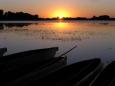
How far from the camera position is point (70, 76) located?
7977 mm

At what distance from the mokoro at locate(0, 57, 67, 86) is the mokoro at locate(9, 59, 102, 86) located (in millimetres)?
64

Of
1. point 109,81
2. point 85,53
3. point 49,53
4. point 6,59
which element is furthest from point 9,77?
point 85,53

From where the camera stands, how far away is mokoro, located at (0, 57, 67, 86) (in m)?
7.98

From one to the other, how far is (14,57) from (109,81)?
15.5ft

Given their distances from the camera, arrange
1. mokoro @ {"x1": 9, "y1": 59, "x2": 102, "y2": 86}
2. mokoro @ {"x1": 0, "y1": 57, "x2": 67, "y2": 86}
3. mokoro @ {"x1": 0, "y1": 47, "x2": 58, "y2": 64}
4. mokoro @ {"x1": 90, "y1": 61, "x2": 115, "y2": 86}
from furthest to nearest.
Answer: mokoro @ {"x1": 0, "y1": 47, "x2": 58, "y2": 64}, mokoro @ {"x1": 0, "y1": 57, "x2": 67, "y2": 86}, mokoro @ {"x1": 9, "y1": 59, "x2": 102, "y2": 86}, mokoro @ {"x1": 90, "y1": 61, "x2": 115, "y2": 86}

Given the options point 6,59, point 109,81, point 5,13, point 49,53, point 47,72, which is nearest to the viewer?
point 109,81

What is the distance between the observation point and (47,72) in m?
9.46

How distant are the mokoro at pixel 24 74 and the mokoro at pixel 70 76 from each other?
0.06m

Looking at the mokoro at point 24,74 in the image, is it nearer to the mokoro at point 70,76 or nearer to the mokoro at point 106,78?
the mokoro at point 70,76

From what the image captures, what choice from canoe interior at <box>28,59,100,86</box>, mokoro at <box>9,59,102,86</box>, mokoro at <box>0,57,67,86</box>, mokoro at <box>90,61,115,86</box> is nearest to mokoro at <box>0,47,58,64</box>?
mokoro at <box>0,57,67,86</box>

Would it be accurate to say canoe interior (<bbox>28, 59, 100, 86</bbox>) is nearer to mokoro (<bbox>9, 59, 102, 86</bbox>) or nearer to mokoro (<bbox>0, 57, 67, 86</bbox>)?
mokoro (<bbox>9, 59, 102, 86</bbox>)

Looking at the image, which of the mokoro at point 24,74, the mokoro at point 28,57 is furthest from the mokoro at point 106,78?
the mokoro at point 28,57

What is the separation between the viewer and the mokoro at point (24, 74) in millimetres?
7981

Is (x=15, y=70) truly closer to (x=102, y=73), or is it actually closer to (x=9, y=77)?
(x=9, y=77)
